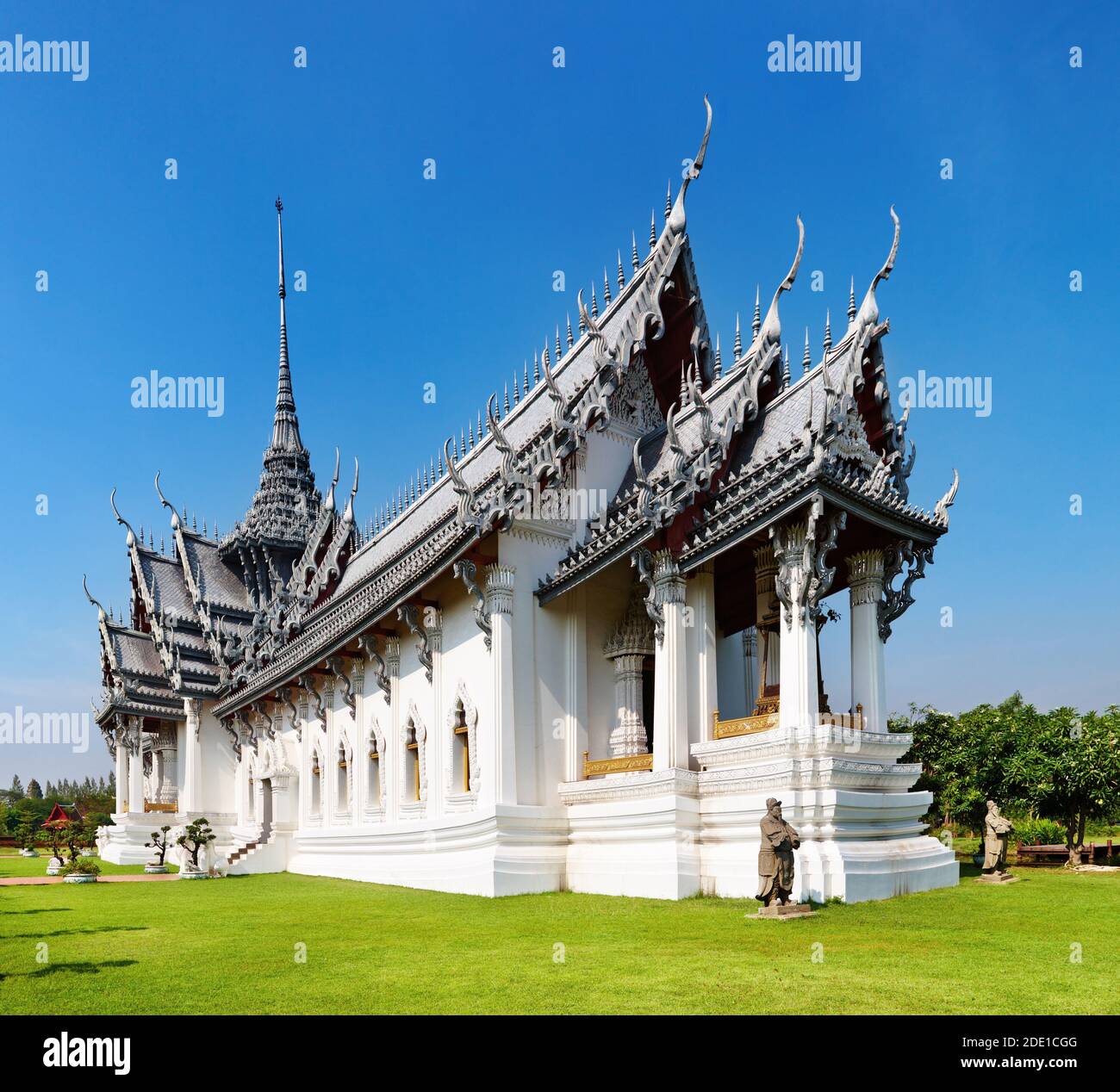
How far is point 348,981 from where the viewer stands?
756 centimetres

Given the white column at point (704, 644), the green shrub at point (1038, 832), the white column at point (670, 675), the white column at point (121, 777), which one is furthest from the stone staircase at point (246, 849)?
the green shrub at point (1038, 832)

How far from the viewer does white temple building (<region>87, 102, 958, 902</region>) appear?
1240 cm

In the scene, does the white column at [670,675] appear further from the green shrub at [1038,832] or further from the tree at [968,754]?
Result: the green shrub at [1038,832]

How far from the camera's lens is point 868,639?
1385 cm

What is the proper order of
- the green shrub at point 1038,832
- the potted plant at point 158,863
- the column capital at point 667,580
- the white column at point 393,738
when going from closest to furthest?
the column capital at point 667,580 < the white column at point 393,738 < the green shrub at point 1038,832 < the potted plant at point 158,863

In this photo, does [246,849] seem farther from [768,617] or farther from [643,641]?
[768,617]

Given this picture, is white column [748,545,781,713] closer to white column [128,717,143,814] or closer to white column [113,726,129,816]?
white column [128,717,143,814]


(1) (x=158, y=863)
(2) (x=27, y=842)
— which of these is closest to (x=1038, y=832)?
(1) (x=158, y=863)

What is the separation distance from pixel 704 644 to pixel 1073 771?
7.96 m

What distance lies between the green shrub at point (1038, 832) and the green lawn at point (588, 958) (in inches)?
295

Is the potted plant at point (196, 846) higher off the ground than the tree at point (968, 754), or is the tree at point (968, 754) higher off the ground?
the tree at point (968, 754)

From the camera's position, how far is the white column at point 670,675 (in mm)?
13383

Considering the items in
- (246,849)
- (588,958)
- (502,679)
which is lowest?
(246,849)

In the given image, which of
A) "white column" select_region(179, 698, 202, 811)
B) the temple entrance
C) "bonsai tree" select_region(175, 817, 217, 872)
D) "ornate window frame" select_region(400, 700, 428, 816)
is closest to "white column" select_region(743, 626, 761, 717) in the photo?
"ornate window frame" select_region(400, 700, 428, 816)
